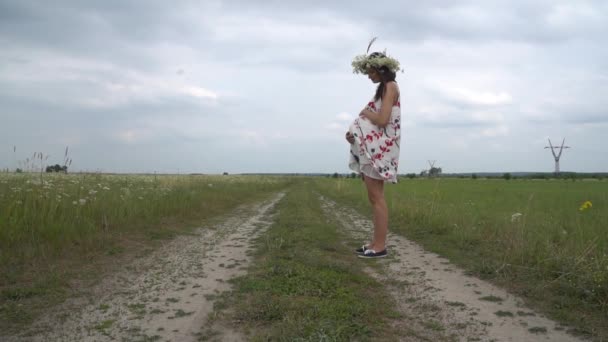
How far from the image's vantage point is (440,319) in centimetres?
303

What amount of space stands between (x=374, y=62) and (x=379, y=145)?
102 cm

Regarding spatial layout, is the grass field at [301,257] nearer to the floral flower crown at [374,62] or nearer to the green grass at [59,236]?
the green grass at [59,236]

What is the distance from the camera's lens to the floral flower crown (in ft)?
16.4

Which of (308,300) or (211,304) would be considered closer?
(308,300)

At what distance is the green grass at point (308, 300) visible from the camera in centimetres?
266

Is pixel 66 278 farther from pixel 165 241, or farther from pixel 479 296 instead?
pixel 479 296

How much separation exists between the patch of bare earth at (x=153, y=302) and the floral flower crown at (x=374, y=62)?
2832mm

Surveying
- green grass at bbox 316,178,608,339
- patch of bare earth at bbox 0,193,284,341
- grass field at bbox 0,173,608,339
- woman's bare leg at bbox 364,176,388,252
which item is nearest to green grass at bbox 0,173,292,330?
grass field at bbox 0,173,608,339

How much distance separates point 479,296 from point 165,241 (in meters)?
5.07

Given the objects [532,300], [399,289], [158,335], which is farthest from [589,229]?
[158,335]

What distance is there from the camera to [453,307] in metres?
3.30

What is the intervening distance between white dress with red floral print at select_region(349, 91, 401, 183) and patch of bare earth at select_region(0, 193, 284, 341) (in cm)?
195

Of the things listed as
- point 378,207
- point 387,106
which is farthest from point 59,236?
point 387,106

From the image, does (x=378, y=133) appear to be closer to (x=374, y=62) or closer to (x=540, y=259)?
(x=374, y=62)
